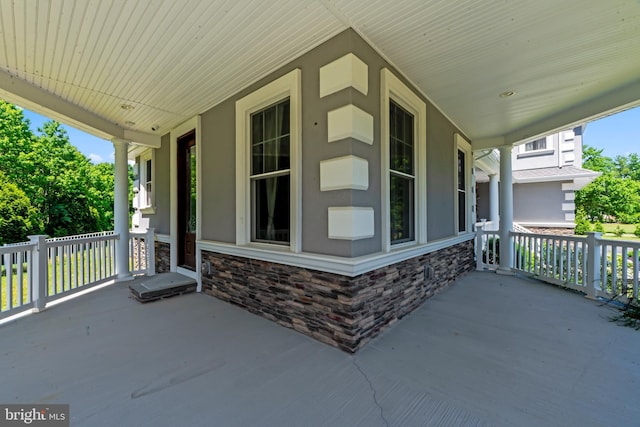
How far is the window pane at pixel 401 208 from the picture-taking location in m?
3.32

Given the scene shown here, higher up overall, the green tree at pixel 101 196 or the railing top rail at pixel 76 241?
the green tree at pixel 101 196

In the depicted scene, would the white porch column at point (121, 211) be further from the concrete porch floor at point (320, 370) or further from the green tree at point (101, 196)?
the green tree at point (101, 196)

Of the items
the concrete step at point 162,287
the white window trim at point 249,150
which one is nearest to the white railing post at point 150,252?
the concrete step at point 162,287

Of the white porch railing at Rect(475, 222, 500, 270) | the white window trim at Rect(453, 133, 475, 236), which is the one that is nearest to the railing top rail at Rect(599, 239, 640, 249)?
the white porch railing at Rect(475, 222, 500, 270)

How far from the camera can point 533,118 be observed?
487 centimetres

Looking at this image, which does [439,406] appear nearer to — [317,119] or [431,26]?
[317,119]

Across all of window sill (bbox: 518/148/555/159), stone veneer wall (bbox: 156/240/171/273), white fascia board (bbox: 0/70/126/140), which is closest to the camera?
white fascia board (bbox: 0/70/126/140)

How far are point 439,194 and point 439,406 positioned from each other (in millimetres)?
3374

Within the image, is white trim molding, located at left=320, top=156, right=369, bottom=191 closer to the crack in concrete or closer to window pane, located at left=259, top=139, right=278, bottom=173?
window pane, located at left=259, top=139, right=278, bottom=173

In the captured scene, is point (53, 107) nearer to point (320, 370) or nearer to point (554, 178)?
point (320, 370)

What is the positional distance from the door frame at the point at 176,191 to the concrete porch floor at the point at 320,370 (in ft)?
4.06

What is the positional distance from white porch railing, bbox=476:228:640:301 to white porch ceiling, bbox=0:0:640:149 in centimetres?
209

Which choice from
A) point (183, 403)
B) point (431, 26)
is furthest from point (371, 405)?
point (431, 26)

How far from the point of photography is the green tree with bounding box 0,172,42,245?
9148 mm
